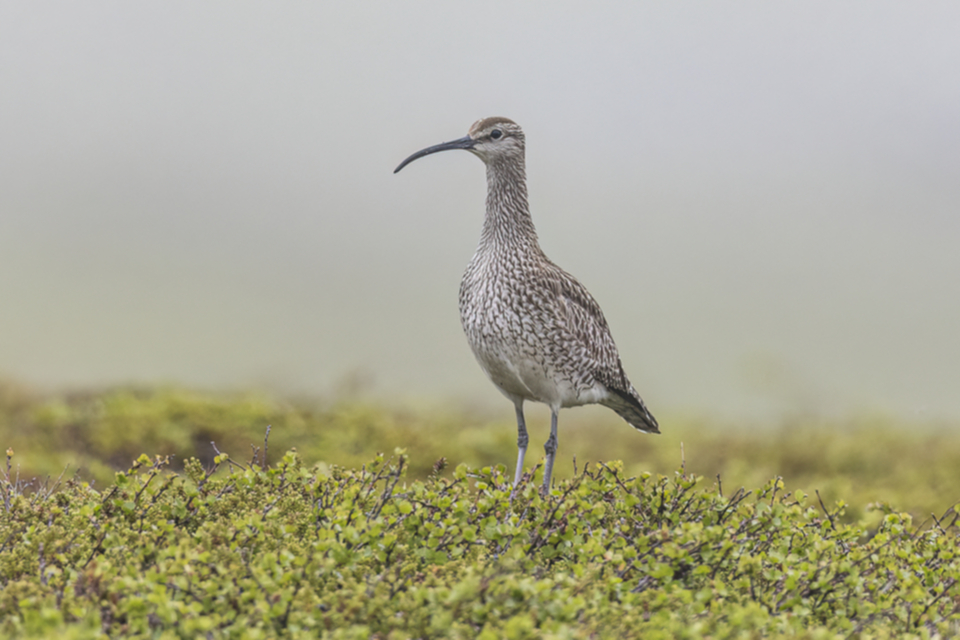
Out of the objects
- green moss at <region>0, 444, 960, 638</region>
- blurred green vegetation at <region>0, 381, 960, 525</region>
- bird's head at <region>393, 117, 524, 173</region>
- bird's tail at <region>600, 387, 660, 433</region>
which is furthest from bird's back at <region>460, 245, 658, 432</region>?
blurred green vegetation at <region>0, 381, 960, 525</region>

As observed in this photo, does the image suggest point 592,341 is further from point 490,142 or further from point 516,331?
point 490,142

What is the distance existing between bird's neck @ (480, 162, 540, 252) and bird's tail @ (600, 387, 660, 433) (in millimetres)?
1489

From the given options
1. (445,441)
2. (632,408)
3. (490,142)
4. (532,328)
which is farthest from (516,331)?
(445,441)

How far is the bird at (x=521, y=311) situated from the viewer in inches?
243

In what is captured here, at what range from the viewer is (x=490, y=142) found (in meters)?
6.62

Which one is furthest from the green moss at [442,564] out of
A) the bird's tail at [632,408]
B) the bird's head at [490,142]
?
the bird's head at [490,142]

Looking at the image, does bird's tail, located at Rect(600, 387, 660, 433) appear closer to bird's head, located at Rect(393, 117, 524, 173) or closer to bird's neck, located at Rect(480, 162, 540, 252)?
bird's neck, located at Rect(480, 162, 540, 252)

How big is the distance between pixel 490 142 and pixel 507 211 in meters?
0.56

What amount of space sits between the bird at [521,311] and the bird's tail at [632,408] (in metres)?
0.14

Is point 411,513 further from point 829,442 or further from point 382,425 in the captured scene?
point 829,442

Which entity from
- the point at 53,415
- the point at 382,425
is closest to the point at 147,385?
the point at 53,415

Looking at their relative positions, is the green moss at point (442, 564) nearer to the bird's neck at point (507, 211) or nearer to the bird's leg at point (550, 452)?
the bird's leg at point (550, 452)

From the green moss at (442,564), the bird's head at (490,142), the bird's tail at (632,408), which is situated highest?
the bird's head at (490,142)

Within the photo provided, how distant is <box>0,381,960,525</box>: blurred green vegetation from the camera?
10.3m
